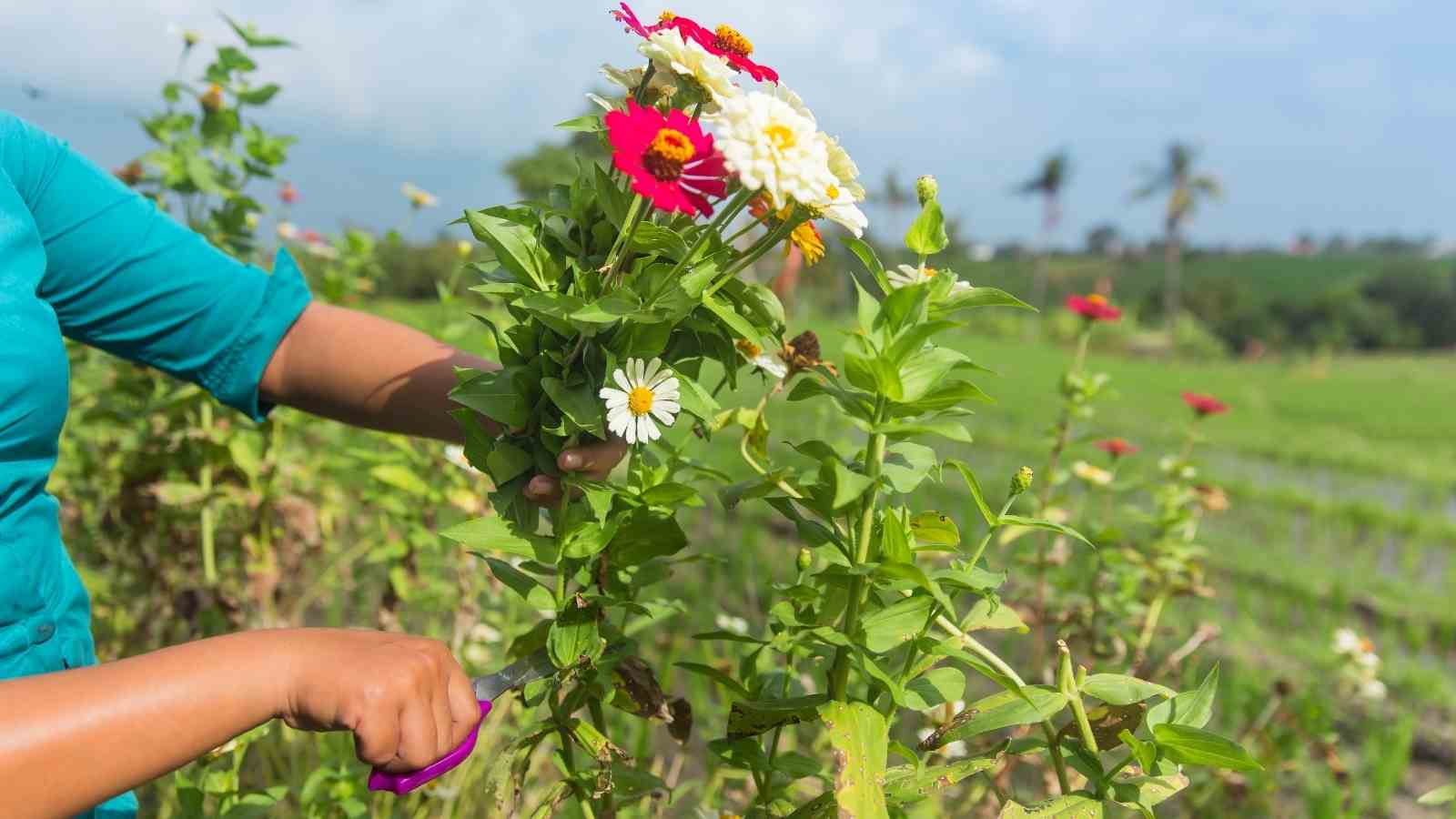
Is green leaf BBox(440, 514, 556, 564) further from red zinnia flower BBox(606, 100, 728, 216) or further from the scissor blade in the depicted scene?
red zinnia flower BBox(606, 100, 728, 216)

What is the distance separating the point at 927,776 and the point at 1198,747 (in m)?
0.23

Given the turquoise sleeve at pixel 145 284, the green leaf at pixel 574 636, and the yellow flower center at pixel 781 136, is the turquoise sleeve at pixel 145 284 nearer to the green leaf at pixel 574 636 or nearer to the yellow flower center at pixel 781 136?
the green leaf at pixel 574 636

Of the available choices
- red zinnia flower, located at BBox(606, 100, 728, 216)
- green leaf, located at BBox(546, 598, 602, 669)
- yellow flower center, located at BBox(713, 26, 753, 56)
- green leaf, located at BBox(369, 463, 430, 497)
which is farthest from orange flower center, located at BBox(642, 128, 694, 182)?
green leaf, located at BBox(369, 463, 430, 497)

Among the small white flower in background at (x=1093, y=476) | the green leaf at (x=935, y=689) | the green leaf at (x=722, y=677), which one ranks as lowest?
the small white flower in background at (x=1093, y=476)

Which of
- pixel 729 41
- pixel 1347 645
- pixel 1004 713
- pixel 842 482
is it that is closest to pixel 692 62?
pixel 729 41

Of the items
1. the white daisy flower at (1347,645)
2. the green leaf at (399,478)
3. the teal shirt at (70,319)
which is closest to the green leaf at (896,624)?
the teal shirt at (70,319)

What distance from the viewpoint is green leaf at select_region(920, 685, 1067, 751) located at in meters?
0.85

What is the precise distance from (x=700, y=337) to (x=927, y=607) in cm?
30

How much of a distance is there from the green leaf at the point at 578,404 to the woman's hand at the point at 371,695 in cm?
21

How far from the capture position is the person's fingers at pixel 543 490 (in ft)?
2.83

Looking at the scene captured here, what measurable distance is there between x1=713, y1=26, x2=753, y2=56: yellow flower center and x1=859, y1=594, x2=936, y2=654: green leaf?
48 cm

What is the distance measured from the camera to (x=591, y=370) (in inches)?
32.9

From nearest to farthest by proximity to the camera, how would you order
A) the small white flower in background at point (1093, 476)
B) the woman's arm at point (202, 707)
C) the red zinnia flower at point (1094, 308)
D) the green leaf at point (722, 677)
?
the woman's arm at point (202, 707)
the green leaf at point (722, 677)
the red zinnia flower at point (1094, 308)
the small white flower in background at point (1093, 476)

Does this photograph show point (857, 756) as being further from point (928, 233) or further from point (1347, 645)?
point (1347, 645)
